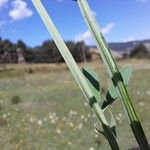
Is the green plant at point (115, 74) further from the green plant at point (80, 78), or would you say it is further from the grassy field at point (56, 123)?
the grassy field at point (56, 123)

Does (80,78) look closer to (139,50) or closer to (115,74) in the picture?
Result: (115,74)

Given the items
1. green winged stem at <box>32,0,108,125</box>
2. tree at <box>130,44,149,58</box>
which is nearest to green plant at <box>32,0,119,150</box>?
green winged stem at <box>32,0,108,125</box>

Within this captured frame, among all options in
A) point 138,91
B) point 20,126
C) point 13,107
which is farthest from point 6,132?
point 138,91

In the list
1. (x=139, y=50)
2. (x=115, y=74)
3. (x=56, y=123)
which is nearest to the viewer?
(x=115, y=74)

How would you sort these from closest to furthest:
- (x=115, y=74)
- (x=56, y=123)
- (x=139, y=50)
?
(x=115, y=74)
(x=56, y=123)
(x=139, y=50)

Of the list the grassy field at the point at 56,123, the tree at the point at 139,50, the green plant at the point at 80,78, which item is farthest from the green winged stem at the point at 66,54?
the tree at the point at 139,50

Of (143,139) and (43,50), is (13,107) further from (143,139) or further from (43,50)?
(43,50)

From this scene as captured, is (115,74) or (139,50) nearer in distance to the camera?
(115,74)

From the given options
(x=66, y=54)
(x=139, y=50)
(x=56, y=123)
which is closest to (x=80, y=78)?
(x=66, y=54)
